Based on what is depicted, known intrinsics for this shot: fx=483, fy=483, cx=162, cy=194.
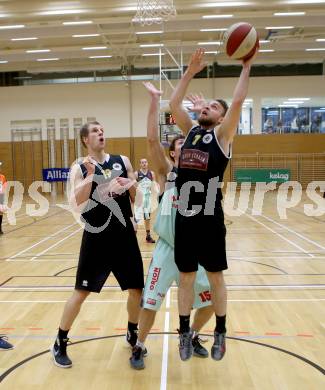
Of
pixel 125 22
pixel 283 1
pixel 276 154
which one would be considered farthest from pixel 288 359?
pixel 276 154

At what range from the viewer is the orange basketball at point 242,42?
3.60 m

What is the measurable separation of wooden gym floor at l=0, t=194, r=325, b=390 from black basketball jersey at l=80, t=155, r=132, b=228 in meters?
1.29

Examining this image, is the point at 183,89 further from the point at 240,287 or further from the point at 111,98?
the point at 111,98

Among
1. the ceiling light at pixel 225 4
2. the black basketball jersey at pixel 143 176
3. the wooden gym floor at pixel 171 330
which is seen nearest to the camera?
the wooden gym floor at pixel 171 330

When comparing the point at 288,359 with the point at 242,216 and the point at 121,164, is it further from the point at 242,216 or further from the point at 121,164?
the point at 242,216

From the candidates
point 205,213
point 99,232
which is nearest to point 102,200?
point 99,232

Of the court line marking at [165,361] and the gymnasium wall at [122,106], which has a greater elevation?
the gymnasium wall at [122,106]

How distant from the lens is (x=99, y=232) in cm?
422

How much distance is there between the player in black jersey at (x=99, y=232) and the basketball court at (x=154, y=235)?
0.10 meters

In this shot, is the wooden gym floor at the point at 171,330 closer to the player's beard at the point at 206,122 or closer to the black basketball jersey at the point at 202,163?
the black basketball jersey at the point at 202,163

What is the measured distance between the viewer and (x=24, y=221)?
15.5 metres

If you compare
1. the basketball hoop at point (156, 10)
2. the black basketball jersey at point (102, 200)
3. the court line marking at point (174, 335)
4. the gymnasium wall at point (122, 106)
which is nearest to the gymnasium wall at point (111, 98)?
the gymnasium wall at point (122, 106)

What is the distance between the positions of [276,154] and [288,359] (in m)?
23.6

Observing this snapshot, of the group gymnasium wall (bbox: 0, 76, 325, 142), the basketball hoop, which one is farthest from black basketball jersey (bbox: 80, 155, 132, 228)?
gymnasium wall (bbox: 0, 76, 325, 142)
